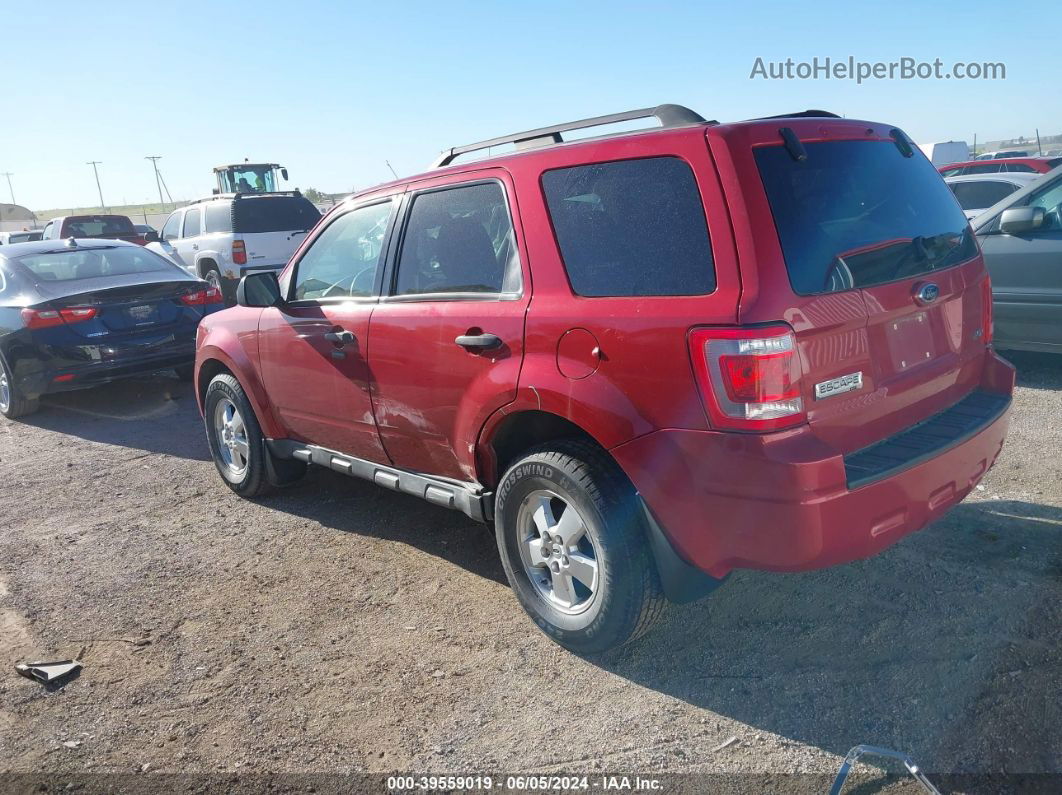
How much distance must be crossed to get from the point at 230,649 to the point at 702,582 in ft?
6.55

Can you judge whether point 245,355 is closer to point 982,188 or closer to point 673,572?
point 673,572

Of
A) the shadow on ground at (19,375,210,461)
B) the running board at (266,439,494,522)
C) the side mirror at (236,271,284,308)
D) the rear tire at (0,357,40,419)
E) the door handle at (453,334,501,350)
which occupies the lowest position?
the shadow on ground at (19,375,210,461)

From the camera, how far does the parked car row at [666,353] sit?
2.63m

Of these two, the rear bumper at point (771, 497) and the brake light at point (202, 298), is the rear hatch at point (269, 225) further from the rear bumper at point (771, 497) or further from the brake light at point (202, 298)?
the rear bumper at point (771, 497)

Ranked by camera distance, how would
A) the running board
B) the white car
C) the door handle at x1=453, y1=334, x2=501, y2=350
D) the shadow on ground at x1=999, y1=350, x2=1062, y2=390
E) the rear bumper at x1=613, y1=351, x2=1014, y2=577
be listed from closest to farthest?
the rear bumper at x1=613, y1=351, x2=1014, y2=577, the door handle at x1=453, y1=334, x2=501, y2=350, the running board, the shadow on ground at x1=999, y1=350, x2=1062, y2=390, the white car

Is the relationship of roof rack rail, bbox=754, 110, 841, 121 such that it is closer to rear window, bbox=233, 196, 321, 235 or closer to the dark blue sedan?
the dark blue sedan

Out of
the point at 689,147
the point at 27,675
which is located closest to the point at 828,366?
the point at 689,147

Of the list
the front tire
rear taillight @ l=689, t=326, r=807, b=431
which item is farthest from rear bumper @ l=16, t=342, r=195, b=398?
rear taillight @ l=689, t=326, r=807, b=431

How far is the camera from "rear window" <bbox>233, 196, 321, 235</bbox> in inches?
578

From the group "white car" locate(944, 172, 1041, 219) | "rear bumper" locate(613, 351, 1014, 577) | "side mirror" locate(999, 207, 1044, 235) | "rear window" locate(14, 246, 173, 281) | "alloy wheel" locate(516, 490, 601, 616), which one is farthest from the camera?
"white car" locate(944, 172, 1041, 219)

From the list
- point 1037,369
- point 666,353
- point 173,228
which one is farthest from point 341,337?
point 173,228

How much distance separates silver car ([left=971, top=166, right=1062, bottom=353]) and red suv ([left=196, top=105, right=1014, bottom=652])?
3188 mm

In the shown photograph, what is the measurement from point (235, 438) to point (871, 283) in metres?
3.96

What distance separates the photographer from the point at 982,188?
1138 centimetres
